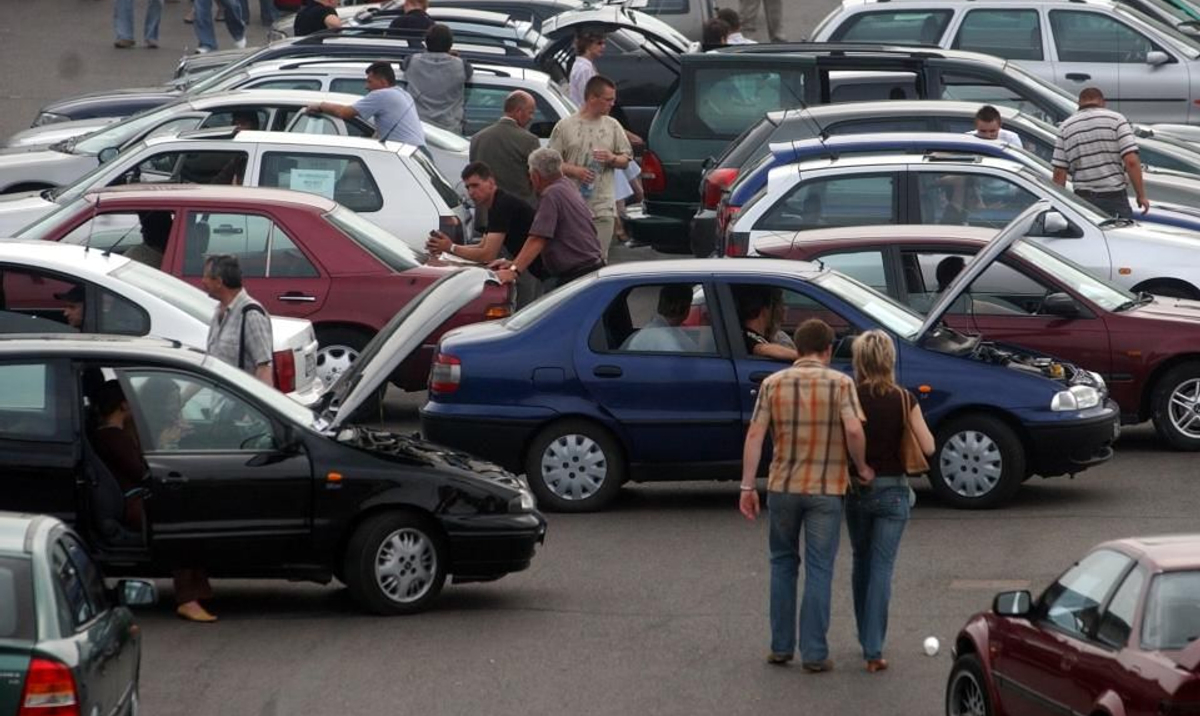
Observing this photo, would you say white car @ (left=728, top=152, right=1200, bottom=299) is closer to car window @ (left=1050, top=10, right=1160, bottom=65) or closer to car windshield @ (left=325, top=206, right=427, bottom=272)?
car windshield @ (left=325, top=206, right=427, bottom=272)

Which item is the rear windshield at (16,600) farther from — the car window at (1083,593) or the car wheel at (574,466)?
the car wheel at (574,466)

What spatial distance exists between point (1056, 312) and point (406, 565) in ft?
17.9

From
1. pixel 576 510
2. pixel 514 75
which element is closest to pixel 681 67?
pixel 514 75

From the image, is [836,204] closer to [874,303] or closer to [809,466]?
[874,303]

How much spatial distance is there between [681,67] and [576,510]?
8.09m

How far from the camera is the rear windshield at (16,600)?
23.6 ft

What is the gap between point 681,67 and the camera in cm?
2088

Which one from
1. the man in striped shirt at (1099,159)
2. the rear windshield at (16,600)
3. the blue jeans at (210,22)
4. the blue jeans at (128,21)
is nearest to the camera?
the rear windshield at (16,600)

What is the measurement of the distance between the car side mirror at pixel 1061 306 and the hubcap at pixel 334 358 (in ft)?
15.6

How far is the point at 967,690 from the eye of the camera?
8.97m

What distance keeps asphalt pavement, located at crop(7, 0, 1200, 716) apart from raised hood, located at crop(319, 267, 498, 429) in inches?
41.5

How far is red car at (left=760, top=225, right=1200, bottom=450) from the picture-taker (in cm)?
1481

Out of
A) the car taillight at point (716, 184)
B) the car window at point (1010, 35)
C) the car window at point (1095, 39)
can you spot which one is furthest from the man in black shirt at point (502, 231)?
the car window at point (1095, 39)

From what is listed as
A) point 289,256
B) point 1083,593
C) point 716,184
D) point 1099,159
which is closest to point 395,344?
point 289,256
